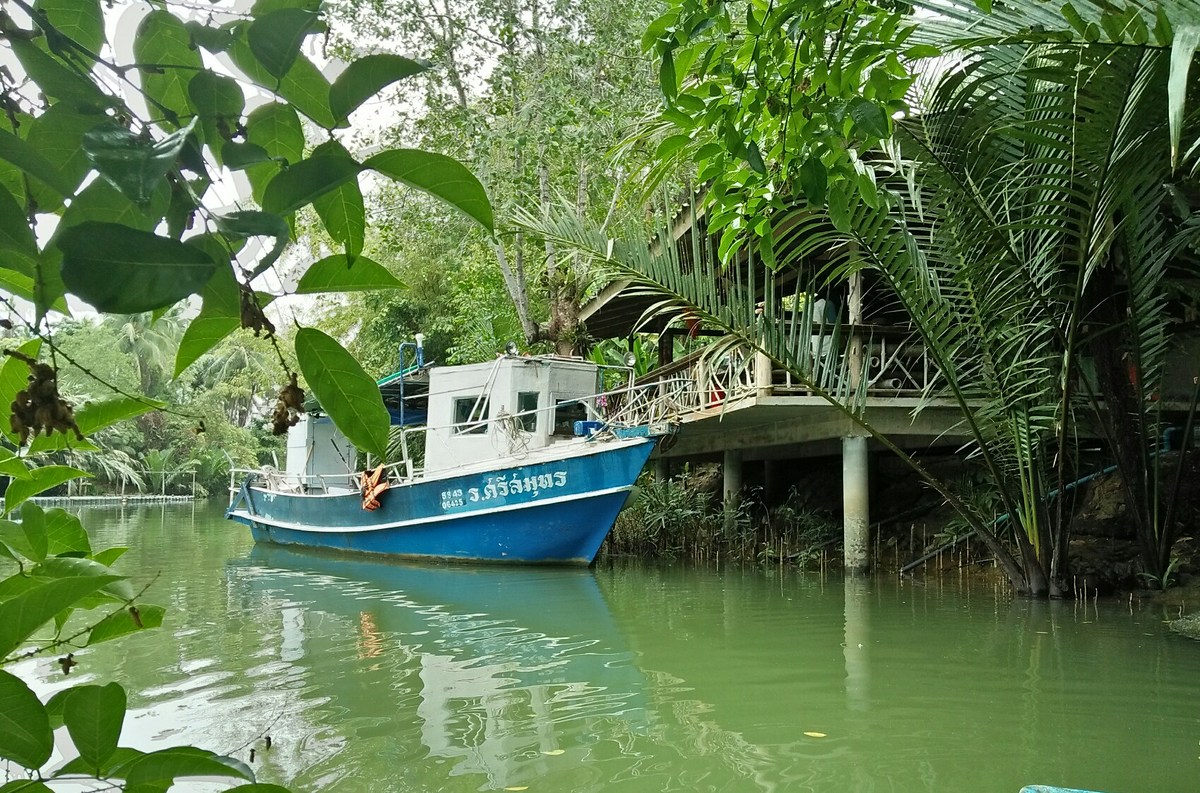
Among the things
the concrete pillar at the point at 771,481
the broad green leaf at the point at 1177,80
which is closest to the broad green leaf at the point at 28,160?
the broad green leaf at the point at 1177,80

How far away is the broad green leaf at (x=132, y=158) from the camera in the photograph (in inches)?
17.6

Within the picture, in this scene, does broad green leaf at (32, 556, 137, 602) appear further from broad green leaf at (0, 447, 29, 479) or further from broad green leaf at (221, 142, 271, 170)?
broad green leaf at (221, 142, 271, 170)

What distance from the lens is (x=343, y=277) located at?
0.64 metres

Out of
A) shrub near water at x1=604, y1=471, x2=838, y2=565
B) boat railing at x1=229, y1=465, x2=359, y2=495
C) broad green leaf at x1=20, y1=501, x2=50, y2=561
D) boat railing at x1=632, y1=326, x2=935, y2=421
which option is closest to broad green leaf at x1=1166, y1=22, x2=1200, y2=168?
broad green leaf at x1=20, y1=501, x2=50, y2=561

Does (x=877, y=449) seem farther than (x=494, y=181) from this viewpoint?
No

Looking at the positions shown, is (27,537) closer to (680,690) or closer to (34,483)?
(34,483)

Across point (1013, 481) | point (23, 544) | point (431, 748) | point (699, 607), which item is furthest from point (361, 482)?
point (23, 544)

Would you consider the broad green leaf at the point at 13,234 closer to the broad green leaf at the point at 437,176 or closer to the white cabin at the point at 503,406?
the broad green leaf at the point at 437,176

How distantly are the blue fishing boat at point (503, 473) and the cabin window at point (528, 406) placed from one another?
12mm

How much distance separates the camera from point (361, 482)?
41.4 feet

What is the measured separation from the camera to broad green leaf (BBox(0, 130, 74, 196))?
1.65 feet

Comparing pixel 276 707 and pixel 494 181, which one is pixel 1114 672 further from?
pixel 494 181

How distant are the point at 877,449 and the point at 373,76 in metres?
11.2

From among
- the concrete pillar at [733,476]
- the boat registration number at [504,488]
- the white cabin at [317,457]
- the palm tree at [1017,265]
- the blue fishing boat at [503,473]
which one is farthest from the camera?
the white cabin at [317,457]
